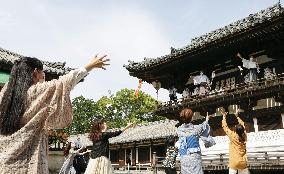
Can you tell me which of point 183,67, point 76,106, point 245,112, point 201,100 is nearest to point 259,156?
point 245,112

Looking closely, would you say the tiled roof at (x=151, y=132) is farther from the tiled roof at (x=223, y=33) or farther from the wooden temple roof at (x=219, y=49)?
the tiled roof at (x=223, y=33)

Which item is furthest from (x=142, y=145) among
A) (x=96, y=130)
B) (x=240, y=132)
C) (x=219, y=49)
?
(x=96, y=130)

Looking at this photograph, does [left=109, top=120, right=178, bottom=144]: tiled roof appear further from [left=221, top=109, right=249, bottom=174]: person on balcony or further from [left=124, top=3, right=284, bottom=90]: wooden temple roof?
[left=221, top=109, right=249, bottom=174]: person on balcony

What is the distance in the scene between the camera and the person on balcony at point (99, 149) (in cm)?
761

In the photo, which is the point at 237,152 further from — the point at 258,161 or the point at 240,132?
the point at 258,161

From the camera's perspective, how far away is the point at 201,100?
1798 cm

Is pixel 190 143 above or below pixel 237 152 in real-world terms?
above

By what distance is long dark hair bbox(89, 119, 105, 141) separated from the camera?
24.7 ft

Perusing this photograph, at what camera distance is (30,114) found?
3008 mm

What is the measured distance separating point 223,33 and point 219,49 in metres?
0.89

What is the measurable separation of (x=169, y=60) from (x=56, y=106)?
17.1 m

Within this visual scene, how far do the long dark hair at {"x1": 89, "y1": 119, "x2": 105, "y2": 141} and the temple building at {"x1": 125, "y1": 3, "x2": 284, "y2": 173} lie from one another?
952cm

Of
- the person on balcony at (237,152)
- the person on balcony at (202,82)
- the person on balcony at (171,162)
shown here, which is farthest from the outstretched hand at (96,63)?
the person on balcony at (171,162)

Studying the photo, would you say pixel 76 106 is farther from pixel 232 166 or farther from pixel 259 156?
pixel 232 166
